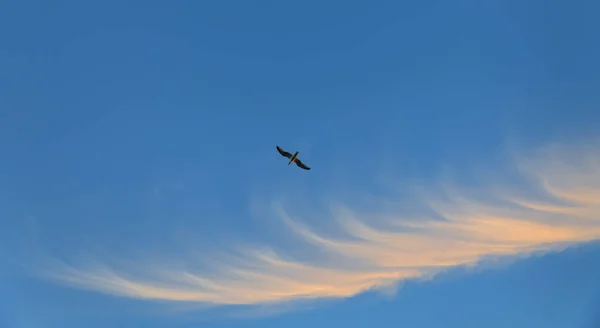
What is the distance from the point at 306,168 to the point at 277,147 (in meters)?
6.96

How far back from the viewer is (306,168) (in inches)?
6378

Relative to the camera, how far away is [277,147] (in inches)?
6501
